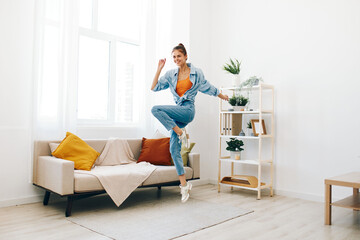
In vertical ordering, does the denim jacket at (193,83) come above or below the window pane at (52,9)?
below

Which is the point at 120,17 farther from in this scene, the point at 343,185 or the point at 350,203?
the point at 350,203

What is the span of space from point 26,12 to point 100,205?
2.35m

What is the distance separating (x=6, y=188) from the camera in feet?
11.2

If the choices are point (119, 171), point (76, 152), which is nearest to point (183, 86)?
point (119, 171)

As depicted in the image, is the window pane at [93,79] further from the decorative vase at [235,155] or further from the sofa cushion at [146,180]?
the decorative vase at [235,155]

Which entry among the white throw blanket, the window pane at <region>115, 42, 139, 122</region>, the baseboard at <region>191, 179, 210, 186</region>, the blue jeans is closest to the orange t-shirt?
the blue jeans

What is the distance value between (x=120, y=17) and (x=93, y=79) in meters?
1.08

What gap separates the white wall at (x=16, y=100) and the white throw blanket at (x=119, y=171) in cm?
76

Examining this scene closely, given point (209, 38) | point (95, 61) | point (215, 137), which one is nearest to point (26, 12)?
point (95, 61)

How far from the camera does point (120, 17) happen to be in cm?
473

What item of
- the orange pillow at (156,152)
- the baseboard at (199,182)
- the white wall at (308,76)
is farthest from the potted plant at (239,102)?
the baseboard at (199,182)

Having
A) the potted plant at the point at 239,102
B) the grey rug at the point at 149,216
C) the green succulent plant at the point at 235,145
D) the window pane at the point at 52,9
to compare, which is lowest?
the grey rug at the point at 149,216

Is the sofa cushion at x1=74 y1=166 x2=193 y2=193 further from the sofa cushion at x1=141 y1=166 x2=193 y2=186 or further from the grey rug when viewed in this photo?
the grey rug

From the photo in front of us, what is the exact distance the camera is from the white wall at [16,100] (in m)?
3.42
